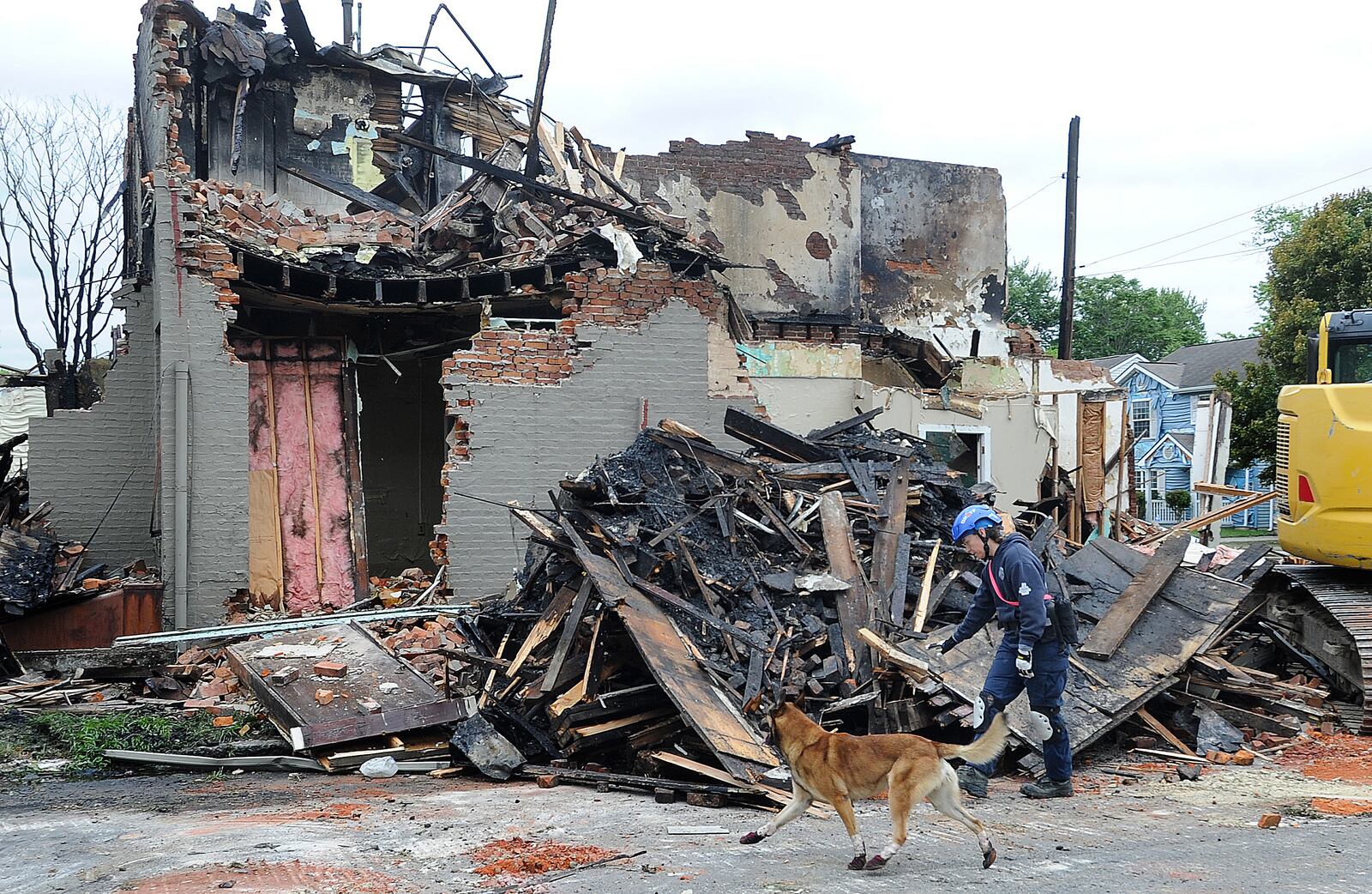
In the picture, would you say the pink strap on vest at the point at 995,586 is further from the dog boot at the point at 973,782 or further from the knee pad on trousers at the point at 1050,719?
the dog boot at the point at 973,782

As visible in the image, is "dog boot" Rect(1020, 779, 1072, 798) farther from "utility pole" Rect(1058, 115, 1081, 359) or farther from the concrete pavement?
"utility pole" Rect(1058, 115, 1081, 359)

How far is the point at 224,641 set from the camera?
10.3 meters

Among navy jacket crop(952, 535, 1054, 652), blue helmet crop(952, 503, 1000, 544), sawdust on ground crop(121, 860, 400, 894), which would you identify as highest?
blue helmet crop(952, 503, 1000, 544)

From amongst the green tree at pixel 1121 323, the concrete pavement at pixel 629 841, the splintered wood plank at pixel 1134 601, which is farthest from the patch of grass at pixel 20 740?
the green tree at pixel 1121 323

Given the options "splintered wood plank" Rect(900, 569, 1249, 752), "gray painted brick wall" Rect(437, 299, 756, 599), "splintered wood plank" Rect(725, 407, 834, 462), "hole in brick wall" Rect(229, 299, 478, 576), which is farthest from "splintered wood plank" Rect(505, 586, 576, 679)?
"hole in brick wall" Rect(229, 299, 478, 576)

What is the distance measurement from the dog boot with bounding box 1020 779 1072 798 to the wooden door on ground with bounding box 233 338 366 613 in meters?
7.79

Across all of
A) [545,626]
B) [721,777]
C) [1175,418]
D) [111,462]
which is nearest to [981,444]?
[545,626]

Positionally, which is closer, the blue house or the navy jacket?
the navy jacket

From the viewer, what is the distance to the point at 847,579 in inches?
333

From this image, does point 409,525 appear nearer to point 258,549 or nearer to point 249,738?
point 258,549

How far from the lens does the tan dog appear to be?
4.88 meters

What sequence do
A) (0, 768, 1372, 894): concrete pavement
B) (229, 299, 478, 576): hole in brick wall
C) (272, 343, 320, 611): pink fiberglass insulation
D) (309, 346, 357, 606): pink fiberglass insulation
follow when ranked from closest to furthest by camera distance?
(0, 768, 1372, 894): concrete pavement → (272, 343, 320, 611): pink fiberglass insulation → (309, 346, 357, 606): pink fiberglass insulation → (229, 299, 478, 576): hole in brick wall

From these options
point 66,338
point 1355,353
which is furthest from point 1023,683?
point 66,338

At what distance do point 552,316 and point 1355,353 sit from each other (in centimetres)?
826
